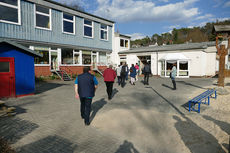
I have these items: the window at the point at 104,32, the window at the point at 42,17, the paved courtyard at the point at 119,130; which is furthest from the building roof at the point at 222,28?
the window at the point at 104,32

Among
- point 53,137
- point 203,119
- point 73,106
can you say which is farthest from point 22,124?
point 203,119

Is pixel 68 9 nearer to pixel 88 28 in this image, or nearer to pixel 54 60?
pixel 88 28

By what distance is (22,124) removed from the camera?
4.77 metres

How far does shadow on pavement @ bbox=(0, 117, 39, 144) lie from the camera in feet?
12.9

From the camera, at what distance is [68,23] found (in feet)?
59.9

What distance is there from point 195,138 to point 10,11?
1576 cm

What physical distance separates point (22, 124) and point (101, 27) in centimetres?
1966

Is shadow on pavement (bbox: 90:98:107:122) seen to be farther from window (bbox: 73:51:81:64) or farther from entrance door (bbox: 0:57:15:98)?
window (bbox: 73:51:81:64)

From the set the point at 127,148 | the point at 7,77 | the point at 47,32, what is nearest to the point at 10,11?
the point at 47,32

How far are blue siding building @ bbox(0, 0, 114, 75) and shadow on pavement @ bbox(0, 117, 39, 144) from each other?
423 inches

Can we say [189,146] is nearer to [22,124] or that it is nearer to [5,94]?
[22,124]

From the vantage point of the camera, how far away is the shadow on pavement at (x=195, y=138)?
355 cm

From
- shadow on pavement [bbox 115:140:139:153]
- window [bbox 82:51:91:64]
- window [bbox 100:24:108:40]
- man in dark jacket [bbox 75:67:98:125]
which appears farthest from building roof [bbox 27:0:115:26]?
shadow on pavement [bbox 115:140:139:153]

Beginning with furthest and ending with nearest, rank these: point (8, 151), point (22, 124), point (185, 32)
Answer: point (185, 32) → point (22, 124) → point (8, 151)
